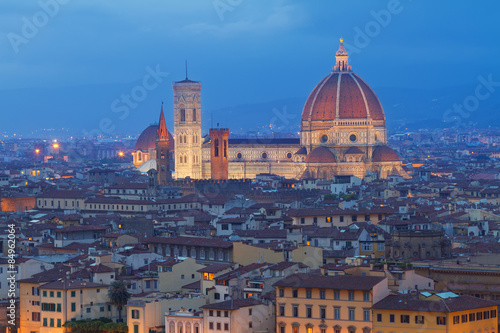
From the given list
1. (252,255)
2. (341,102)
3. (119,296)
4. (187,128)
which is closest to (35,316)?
(119,296)

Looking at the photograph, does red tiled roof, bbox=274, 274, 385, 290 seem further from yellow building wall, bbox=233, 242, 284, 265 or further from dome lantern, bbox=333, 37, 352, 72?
dome lantern, bbox=333, 37, 352, 72

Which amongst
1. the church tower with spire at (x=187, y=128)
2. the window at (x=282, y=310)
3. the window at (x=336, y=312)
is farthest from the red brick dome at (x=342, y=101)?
the window at (x=336, y=312)

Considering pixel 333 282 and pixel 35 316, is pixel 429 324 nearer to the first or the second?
pixel 333 282

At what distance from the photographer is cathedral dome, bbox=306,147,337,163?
16588cm

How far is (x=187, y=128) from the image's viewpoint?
550 feet

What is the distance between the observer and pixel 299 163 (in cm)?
17062

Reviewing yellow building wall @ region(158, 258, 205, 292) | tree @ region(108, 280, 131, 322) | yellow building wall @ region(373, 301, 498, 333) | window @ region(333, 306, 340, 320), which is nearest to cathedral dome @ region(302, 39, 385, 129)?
yellow building wall @ region(158, 258, 205, 292)

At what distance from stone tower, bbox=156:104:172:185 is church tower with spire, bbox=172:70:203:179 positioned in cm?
1065

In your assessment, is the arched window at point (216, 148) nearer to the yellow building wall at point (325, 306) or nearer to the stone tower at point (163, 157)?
the stone tower at point (163, 157)

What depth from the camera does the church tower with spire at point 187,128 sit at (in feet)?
544

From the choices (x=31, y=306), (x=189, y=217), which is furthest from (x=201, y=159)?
(x=31, y=306)

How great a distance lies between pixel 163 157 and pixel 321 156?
73.8ft

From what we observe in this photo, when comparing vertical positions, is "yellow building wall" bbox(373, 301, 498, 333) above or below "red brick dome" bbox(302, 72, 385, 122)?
below

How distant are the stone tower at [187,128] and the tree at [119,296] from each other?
11058 centimetres
